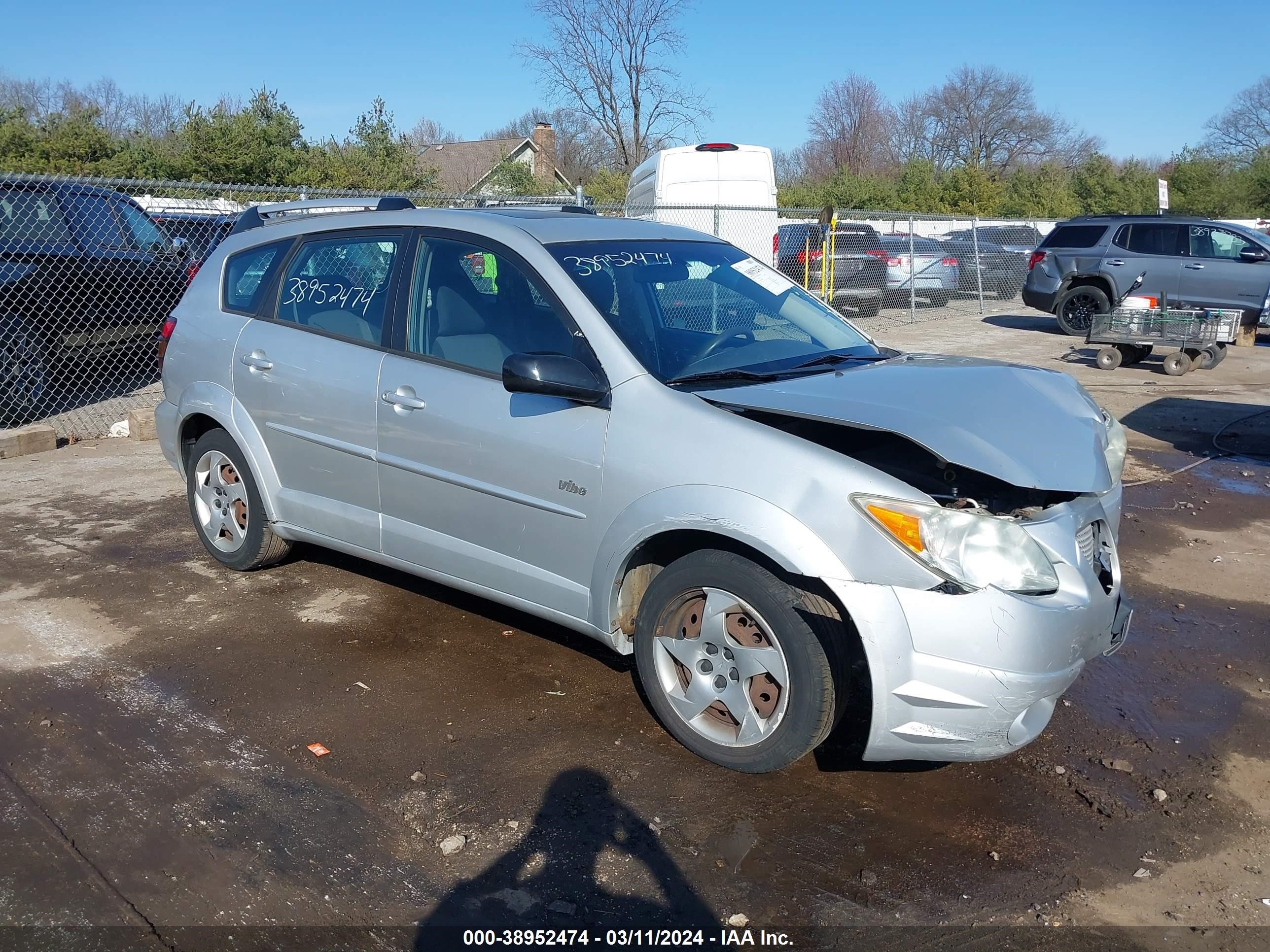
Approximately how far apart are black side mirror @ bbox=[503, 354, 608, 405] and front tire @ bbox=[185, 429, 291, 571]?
203cm

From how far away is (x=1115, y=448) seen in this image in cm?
411

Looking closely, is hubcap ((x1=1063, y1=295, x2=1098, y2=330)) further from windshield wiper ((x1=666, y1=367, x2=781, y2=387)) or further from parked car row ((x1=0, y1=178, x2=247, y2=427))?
windshield wiper ((x1=666, y1=367, x2=781, y2=387))

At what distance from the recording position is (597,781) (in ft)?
11.9

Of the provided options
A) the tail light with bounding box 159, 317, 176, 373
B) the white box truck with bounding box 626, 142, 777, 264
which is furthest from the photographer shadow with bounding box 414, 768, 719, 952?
the white box truck with bounding box 626, 142, 777, 264

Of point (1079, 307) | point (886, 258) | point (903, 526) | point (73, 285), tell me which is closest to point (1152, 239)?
point (1079, 307)

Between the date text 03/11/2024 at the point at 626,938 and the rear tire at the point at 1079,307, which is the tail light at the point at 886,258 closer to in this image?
the rear tire at the point at 1079,307

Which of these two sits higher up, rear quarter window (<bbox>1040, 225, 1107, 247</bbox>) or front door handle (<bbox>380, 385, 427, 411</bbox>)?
rear quarter window (<bbox>1040, 225, 1107, 247</bbox>)

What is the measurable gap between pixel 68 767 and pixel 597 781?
182cm

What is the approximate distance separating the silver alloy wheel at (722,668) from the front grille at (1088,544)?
1009 millimetres

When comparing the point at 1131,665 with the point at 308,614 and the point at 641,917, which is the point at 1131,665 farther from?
the point at 308,614

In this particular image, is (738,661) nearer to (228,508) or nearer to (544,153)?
(228,508)

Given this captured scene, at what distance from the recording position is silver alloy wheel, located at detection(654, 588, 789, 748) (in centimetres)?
347

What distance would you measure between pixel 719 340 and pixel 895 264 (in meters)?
15.9

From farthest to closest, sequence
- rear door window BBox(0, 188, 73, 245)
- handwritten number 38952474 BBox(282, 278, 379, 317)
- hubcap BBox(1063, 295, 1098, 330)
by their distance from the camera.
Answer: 1. hubcap BBox(1063, 295, 1098, 330)
2. rear door window BBox(0, 188, 73, 245)
3. handwritten number 38952474 BBox(282, 278, 379, 317)
